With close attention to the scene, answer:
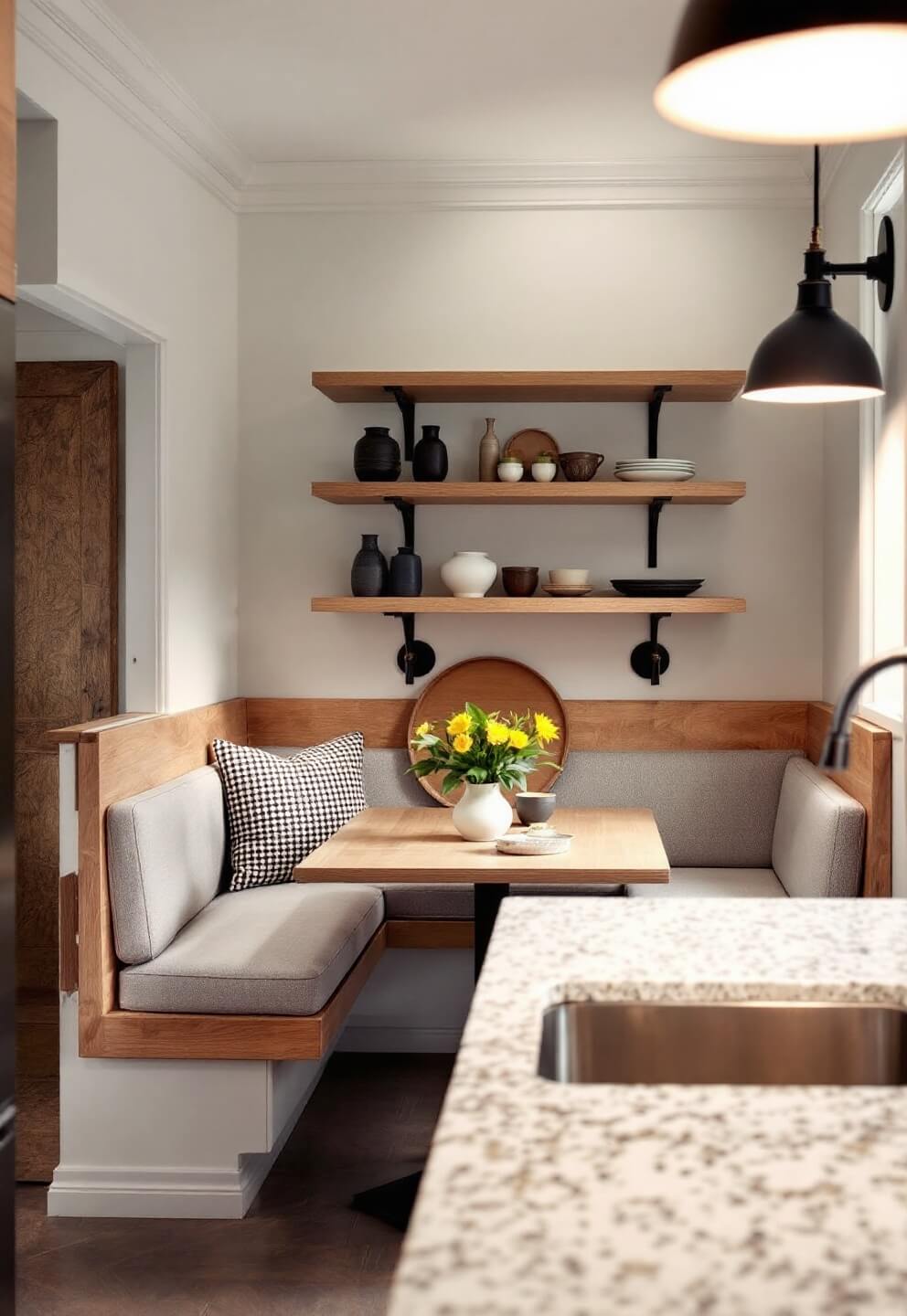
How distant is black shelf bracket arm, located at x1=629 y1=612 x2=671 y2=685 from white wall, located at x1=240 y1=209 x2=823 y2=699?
0.03 meters

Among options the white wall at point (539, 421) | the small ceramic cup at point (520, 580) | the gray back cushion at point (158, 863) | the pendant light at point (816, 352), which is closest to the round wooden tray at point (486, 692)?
the white wall at point (539, 421)

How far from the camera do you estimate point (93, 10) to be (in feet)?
9.67

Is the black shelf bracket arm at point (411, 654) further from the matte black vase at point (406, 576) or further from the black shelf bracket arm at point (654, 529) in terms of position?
the black shelf bracket arm at point (654, 529)

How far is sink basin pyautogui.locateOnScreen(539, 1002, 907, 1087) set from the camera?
132 centimetres

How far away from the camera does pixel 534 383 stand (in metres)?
3.85

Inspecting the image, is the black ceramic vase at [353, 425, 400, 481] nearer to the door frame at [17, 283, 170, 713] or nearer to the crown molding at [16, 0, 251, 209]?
the door frame at [17, 283, 170, 713]

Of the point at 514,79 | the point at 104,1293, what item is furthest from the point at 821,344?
the point at 104,1293

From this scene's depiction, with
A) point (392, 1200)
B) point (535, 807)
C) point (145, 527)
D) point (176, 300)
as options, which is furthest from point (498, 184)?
point (392, 1200)

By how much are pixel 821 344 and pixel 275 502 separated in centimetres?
216

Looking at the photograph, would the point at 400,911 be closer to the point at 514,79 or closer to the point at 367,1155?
the point at 367,1155

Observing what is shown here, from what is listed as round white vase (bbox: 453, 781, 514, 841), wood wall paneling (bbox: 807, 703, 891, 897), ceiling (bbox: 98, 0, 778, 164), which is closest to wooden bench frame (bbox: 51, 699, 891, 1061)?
wood wall paneling (bbox: 807, 703, 891, 897)

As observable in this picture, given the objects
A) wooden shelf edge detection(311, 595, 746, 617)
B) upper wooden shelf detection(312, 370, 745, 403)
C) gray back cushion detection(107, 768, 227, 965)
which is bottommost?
gray back cushion detection(107, 768, 227, 965)

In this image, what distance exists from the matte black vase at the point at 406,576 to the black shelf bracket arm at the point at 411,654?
189 mm

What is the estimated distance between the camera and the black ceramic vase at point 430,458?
395cm
